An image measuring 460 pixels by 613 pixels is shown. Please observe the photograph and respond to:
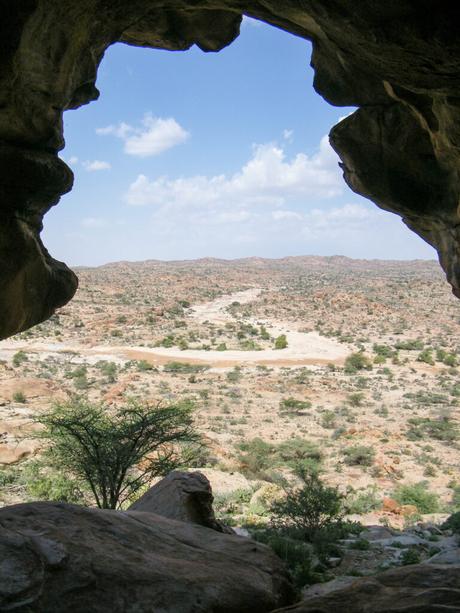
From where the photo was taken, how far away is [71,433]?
1405 centimetres

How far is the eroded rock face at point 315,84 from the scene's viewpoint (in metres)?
6.34

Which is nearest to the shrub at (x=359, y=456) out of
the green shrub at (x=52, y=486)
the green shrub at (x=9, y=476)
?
the green shrub at (x=52, y=486)

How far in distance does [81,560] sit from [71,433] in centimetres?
959

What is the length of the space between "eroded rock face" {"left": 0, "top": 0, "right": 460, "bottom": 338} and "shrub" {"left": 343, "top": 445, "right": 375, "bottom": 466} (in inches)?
463

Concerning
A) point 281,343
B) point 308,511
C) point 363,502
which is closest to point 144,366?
point 281,343

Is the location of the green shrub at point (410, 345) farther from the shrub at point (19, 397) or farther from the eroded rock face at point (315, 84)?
the eroded rock face at point (315, 84)

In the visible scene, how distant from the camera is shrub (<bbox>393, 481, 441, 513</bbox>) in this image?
17.2 metres

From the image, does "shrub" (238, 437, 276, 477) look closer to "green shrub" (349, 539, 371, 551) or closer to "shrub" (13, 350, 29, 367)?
"green shrub" (349, 539, 371, 551)

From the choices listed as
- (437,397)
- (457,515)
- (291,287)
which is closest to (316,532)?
(457,515)

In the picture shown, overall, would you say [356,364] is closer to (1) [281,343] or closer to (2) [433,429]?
(1) [281,343]

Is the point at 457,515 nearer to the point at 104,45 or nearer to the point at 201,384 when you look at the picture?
the point at 104,45

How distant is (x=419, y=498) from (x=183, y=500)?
12.1 meters

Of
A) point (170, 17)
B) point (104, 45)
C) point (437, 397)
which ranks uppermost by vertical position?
point (170, 17)

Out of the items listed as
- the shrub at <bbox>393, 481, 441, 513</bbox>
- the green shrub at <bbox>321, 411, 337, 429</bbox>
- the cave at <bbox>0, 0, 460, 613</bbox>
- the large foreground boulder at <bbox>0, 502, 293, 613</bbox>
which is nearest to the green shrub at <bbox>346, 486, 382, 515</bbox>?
the shrub at <bbox>393, 481, 441, 513</bbox>
